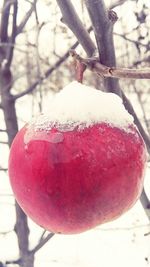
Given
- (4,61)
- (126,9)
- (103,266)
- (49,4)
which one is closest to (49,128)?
(4,61)

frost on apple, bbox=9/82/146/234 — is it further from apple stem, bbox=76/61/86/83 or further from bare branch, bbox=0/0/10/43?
bare branch, bbox=0/0/10/43

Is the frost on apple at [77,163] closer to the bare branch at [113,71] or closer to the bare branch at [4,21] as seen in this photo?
the bare branch at [113,71]

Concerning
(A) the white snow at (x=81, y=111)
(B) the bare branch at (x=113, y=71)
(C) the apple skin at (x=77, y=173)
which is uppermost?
(B) the bare branch at (x=113, y=71)

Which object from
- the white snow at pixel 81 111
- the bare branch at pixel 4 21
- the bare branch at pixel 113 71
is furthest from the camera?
the bare branch at pixel 4 21

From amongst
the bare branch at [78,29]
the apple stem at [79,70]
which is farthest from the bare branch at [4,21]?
the apple stem at [79,70]

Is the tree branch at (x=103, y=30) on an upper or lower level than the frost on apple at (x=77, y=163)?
upper

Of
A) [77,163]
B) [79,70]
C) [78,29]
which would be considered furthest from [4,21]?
[77,163]

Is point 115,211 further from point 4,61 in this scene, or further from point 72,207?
point 4,61

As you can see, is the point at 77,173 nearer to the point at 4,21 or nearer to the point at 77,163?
the point at 77,163
